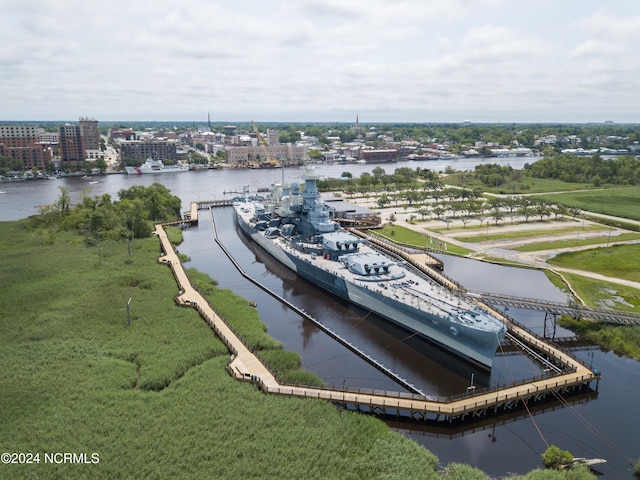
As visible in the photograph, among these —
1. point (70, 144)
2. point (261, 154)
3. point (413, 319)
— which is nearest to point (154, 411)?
point (413, 319)

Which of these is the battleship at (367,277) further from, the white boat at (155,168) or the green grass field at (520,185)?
the white boat at (155,168)

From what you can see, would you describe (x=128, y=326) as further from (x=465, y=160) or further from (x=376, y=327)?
(x=465, y=160)

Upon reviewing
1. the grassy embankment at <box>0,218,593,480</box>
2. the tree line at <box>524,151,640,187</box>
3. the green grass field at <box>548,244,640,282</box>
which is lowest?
the grassy embankment at <box>0,218,593,480</box>

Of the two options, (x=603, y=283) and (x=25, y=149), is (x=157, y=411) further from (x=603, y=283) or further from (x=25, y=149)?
(x=25, y=149)

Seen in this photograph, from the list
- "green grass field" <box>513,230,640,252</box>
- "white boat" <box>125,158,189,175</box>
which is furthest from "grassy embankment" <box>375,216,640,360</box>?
"white boat" <box>125,158,189,175</box>

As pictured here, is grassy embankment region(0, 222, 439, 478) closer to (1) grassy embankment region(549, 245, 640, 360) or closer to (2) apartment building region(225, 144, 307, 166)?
(1) grassy embankment region(549, 245, 640, 360)

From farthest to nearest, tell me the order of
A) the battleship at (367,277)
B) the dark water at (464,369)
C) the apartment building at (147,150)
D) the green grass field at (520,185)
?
1. the apartment building at (147,150)
2. the green grass field at (520,185)
3. the battleship at (367,277)
4. the dark water at (464,369)

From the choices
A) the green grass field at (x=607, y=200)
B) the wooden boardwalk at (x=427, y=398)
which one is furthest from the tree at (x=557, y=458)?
the green grass field at (x=607, y=200)
